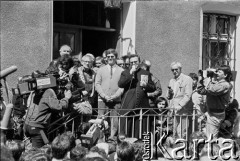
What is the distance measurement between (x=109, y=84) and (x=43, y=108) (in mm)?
2002

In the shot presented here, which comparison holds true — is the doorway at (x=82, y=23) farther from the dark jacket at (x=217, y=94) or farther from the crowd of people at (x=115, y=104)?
the dark jacket at (x=217, y=94)

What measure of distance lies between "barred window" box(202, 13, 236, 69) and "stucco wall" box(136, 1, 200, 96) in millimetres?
464

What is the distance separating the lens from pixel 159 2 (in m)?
12.2

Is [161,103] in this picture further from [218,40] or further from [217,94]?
[218,40]

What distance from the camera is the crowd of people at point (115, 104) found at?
26.5ft

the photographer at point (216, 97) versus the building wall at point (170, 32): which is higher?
the building wall at point (170, 32)

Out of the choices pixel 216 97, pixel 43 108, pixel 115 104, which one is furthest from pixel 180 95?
pixel 43 108

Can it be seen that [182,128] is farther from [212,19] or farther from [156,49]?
[212,19]

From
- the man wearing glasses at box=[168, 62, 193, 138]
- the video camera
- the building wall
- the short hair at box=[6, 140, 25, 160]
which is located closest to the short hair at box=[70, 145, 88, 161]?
the short hair at box=[6, 140, 25, 160]

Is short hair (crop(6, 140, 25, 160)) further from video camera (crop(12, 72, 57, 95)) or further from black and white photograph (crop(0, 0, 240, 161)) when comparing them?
video camera (crop(12, 72, 57, 95))

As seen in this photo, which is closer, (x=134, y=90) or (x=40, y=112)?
(x=40, y=112)

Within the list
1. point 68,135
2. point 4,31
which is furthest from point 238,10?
point 68,135

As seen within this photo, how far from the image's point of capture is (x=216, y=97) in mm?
9602

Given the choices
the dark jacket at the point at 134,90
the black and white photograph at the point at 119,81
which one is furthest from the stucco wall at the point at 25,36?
the dark jacket at the point at 134,90
